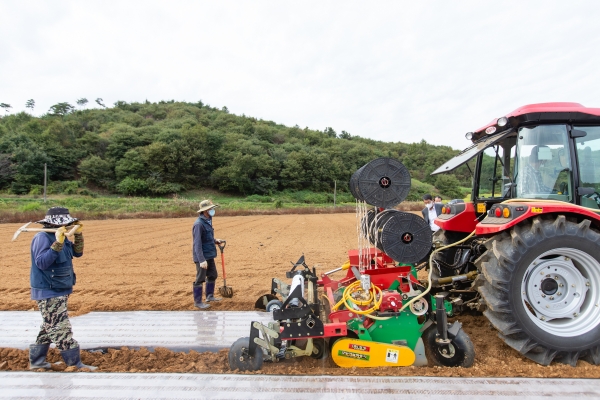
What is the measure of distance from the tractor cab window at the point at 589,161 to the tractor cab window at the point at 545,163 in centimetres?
13

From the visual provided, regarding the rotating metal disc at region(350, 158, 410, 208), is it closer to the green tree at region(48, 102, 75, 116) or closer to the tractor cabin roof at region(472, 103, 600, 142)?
the tractor cabin roof at region(472, 103, 600, 142)

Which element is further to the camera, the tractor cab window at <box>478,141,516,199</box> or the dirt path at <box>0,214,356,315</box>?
the dirt path at <box>0,214,356,315</box>

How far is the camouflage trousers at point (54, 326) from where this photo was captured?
3592 mm

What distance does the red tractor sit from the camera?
334 centimetres

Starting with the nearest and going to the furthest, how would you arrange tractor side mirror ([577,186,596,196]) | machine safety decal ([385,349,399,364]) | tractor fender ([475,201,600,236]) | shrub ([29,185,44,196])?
machine safety decal ([385,349,399,364]), tractor fender ([475,201,600,236]), tractor side mirror ([577,186,596,196]), shrub ([29,185,44,196])

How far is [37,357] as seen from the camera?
3623mm

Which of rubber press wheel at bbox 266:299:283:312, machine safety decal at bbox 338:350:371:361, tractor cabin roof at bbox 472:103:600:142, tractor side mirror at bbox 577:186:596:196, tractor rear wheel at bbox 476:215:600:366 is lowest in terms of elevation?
rubber press wheel at bbox 266:299:283:312

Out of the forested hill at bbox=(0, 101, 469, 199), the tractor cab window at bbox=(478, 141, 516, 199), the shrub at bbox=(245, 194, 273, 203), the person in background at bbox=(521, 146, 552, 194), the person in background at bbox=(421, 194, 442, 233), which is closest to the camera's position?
the person in background at bbox=(521, 146, 552, 194)

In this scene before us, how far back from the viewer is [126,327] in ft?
15.0

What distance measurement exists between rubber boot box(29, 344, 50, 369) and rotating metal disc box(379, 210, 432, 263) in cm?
354

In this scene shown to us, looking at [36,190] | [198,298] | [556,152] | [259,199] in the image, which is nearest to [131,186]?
[36,190]

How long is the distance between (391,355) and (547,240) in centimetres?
176

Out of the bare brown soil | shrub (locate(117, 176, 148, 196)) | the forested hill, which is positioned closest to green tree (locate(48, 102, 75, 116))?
the forested hill

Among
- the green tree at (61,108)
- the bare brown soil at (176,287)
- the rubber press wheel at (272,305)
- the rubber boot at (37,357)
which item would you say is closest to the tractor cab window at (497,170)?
the bare brown soil at (176,287)
